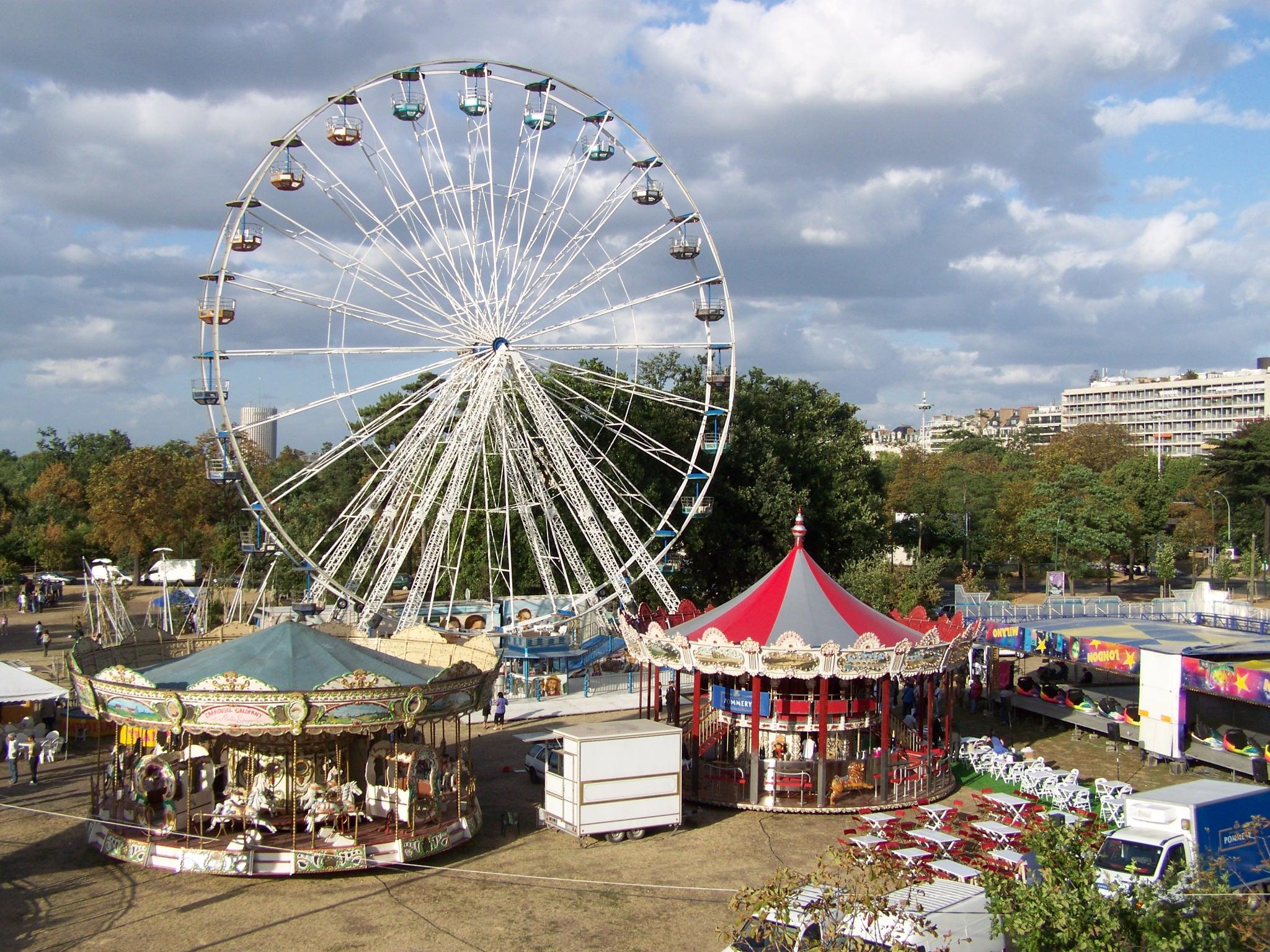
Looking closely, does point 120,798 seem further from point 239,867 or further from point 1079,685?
point 1079,685

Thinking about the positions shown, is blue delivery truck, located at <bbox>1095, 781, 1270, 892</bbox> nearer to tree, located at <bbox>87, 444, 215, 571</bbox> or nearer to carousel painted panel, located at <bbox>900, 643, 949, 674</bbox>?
carousel painted panel, located at <bbox>900, 643, 949, 674</bbox>

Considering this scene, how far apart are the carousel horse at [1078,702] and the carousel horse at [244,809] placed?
67.8ft

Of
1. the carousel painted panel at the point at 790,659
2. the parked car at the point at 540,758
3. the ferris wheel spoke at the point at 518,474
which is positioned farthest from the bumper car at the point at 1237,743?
the ferris wheel spoke at the point at 518,474

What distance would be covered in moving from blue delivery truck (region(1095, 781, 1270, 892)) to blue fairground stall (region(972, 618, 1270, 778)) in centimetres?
775

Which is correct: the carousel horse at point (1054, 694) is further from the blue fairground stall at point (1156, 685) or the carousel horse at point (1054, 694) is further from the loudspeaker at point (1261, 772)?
the loudspeaker at point (1261, 772)

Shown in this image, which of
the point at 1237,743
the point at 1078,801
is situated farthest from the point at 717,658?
the point at 1237,743

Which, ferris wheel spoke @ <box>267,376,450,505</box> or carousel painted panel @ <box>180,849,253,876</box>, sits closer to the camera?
carousel painted panel @ <box>180,849,253,876</box>

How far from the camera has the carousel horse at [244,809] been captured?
17.1 metres

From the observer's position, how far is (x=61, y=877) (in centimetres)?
1645

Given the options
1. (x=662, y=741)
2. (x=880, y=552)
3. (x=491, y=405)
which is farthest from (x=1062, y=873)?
(x=880, y=552)

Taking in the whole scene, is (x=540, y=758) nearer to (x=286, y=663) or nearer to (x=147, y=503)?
(x=286, y=663)

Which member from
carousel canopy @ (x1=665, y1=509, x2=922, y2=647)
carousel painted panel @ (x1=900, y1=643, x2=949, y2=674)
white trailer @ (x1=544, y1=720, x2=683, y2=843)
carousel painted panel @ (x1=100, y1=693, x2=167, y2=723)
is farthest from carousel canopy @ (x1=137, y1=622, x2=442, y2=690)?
carousel painted panel @ (x1=900, y1=643, x2=949, y2=674)

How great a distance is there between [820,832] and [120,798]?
1176cm

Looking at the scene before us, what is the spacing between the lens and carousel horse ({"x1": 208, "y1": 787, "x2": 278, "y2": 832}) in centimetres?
1711
